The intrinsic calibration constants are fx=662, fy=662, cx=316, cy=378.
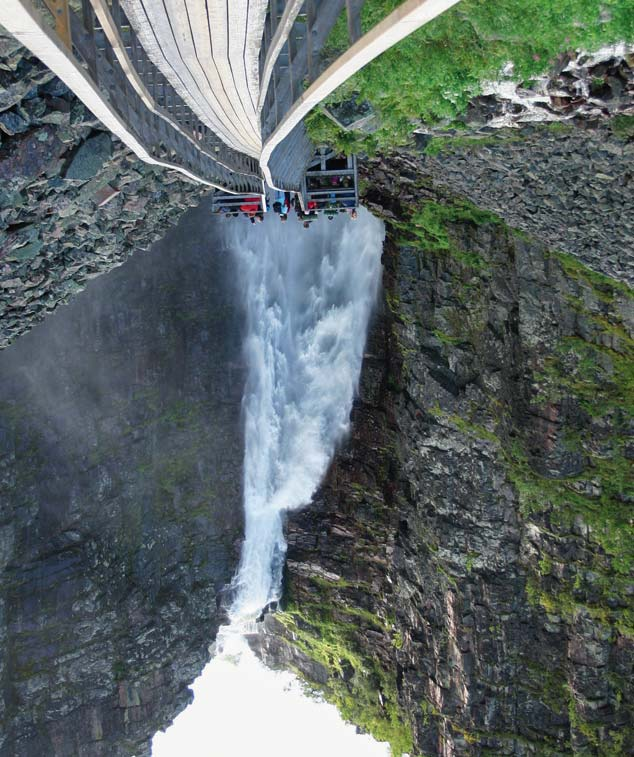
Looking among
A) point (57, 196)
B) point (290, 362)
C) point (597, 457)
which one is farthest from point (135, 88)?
A: point (290, 362)

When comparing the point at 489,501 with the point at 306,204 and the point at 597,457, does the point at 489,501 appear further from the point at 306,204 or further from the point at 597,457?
the point at 306,204

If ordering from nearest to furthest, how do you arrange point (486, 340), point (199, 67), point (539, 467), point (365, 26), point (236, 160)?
1. point (199, 67)
2. point (365, 26)
3. point (236, 160)
4. point (539, 467)
5. point (486, 340)

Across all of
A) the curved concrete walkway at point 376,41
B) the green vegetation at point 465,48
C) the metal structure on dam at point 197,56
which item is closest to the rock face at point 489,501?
the green vegetation at point 465,48

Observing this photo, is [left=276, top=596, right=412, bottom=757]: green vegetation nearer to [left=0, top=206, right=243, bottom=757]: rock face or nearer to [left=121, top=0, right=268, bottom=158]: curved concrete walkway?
[left=0, top=206, right=243, bottom=757]: rock face

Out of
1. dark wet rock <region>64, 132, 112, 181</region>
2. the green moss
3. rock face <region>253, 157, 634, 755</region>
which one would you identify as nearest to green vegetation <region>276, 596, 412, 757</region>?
rock face <region>253, 157, 634, 755</region>

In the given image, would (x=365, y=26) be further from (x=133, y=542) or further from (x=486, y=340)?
(x=133, y=542)

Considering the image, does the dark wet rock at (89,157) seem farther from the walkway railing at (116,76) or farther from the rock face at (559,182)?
the rock face at (559,182)

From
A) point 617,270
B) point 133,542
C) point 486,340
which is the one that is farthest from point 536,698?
point 133,542
